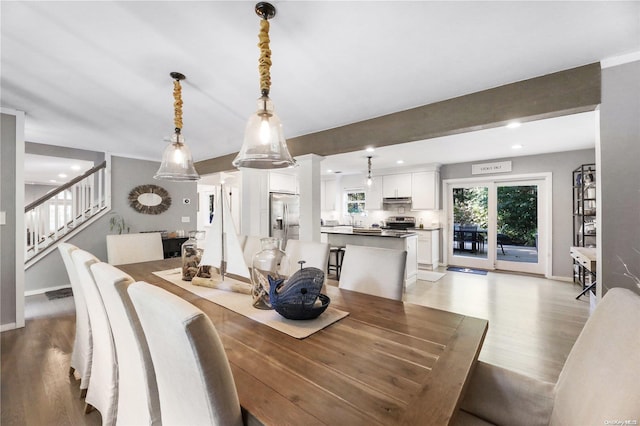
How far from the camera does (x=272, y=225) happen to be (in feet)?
17.1

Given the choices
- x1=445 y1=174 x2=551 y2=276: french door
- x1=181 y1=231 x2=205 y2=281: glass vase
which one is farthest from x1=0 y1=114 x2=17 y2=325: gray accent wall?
x1=445 y1=174 x2=551 y2=276: french door

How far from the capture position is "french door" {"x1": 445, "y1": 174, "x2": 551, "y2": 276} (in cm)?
529

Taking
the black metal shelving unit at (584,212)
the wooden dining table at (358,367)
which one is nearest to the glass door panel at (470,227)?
the black metal shelving unit at (584,212)

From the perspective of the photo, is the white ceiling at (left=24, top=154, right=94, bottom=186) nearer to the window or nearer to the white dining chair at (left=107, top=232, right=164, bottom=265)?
the white dining chair at (left=107, top=232, right=164, bottom=265)

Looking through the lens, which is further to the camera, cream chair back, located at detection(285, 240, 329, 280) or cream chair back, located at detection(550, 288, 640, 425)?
cream chair back, located at detection(285, 240, 329, 280)

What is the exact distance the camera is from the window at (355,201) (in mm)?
7699

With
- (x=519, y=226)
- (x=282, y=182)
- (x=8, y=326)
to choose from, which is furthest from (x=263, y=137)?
(x=519, y=226)

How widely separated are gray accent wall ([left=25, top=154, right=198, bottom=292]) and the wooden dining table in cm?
447

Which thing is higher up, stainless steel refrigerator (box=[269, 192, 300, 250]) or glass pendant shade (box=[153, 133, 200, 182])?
glass pendant shade (box=[153, 133, 200, 182])

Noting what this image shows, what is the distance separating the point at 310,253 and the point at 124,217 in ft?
14.2

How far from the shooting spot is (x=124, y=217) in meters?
4.84

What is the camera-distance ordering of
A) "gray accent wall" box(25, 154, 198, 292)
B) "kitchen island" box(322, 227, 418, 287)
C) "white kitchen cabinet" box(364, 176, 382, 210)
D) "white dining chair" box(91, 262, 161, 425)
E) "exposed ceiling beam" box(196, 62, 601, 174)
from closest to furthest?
"white dining chair" box(91, 262, 161, 425)
"exposed ceiling beam" box(196, 62, 601, 174)
"gray accent wall" box(25, 154, 198, 292)
"kitchen island" box(322, 227, 418, 287)
"white kitchen cabinet" box(364, 176, 382, 210)

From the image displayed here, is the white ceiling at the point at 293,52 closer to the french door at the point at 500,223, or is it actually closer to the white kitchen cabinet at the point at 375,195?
the white kitchen cabinet at the point at 375,195

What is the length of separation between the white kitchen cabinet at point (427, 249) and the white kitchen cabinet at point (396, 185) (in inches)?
42.4
